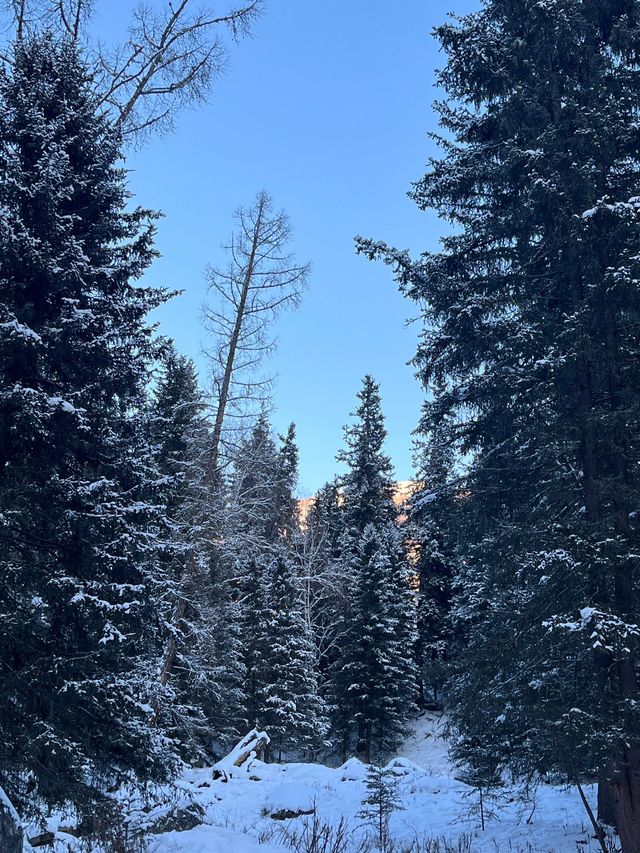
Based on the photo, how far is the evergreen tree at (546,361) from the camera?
7.36m

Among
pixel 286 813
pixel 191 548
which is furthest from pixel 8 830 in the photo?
pixel 191 548

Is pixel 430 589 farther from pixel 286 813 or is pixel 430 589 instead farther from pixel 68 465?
pixel 68 465

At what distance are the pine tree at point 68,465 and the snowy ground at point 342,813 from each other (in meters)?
1.29

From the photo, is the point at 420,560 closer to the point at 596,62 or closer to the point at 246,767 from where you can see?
the point at 246,767

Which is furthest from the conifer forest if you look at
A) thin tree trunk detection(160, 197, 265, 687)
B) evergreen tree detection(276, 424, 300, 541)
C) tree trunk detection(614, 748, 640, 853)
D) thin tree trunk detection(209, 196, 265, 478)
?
evergreen tree detection(276, 424, 300, 541)

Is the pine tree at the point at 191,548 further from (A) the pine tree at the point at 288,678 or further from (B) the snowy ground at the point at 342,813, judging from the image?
(A) the pine tree at the point at 288,678

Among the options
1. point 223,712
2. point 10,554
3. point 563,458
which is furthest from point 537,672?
point 223,712

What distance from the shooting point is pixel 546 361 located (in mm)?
8164

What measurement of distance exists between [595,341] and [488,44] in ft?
17.8

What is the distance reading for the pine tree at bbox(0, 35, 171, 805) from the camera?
23.0ft

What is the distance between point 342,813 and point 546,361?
23.9 ft

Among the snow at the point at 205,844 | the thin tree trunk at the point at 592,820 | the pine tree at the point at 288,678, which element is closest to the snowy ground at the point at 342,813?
the snow at the point at 205,844

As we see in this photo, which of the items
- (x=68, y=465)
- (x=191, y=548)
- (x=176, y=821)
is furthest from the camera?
(x=191, y=548)

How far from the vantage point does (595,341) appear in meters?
8.59
